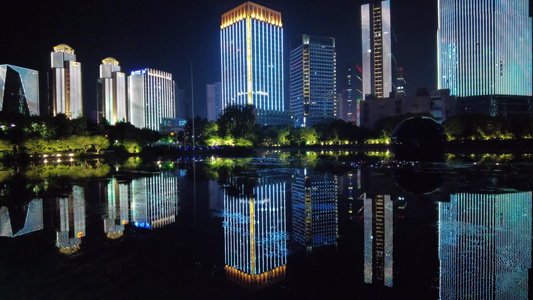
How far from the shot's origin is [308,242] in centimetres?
766

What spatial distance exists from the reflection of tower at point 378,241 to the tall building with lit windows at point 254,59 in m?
154

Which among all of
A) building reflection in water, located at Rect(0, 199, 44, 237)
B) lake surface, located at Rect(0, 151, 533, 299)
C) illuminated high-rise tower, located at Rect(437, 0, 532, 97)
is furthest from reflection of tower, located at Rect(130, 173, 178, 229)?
illuminated high-rise tower, located at Rect(437, 0, 532, 97)

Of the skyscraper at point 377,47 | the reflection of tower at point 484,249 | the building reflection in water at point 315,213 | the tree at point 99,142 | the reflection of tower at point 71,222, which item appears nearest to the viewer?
the reflection of tower at point 484,249

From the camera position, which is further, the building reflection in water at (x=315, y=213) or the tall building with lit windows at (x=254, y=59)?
the tall building with lit windows at (x=254, y=59)

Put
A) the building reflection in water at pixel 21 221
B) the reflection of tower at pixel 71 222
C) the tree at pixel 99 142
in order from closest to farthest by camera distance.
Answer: the reflection of tower at pixel 71 222, the building reflection in water at pixel 21 221, the tree at pixel 99 142

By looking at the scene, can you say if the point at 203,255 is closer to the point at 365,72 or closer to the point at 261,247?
the point at 261,247

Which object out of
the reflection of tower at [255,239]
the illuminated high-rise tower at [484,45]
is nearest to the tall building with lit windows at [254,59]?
the illuminated high-rise tower at [484,45]

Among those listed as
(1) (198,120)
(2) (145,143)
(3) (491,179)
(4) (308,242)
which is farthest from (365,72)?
(4) (308,242)

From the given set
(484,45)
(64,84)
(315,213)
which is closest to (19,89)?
(64,84)

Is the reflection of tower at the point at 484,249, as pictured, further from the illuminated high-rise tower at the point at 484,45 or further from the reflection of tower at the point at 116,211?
the illuminated high-rise tower at the point at 484,45

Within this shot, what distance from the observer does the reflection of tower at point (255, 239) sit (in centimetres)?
596

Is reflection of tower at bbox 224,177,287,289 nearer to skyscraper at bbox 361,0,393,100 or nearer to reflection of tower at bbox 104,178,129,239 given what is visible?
reflection of tower at bbox 104,178,129,239

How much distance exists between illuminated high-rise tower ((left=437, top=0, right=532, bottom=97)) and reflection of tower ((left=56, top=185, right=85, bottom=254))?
538 ft

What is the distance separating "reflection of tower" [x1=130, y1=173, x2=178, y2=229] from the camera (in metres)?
9.59
